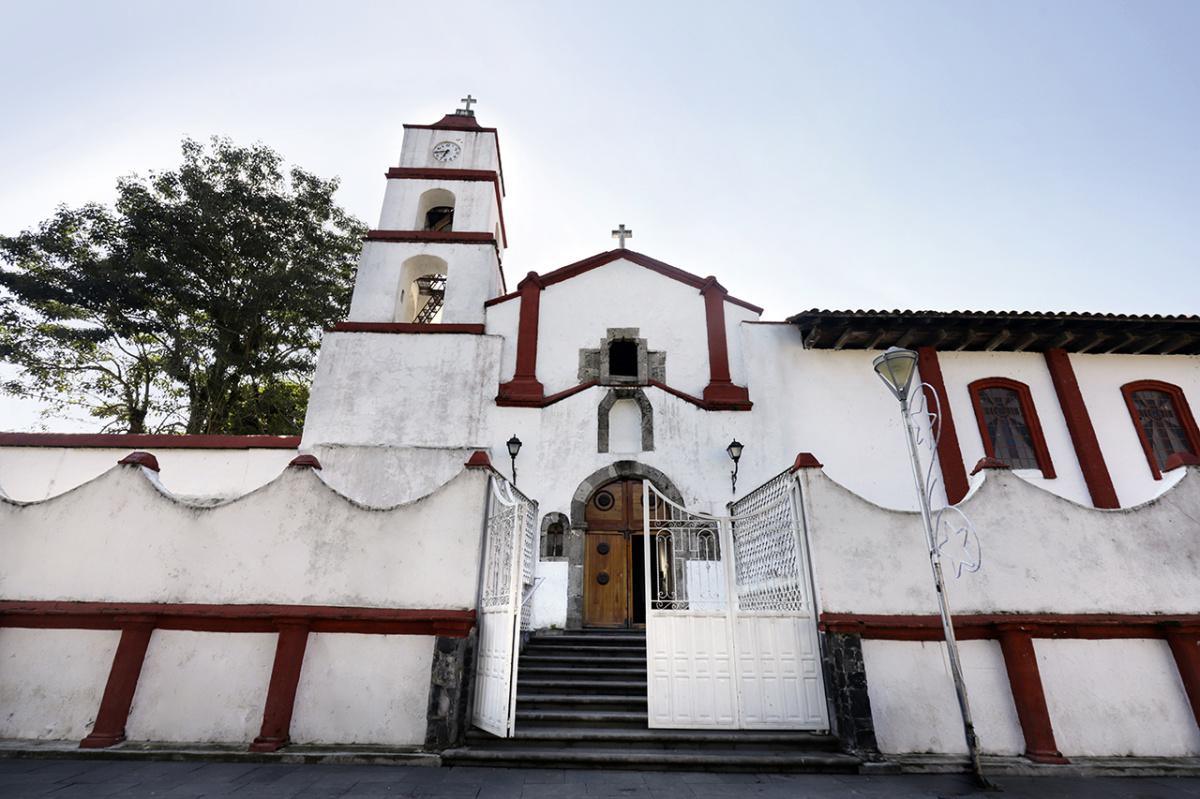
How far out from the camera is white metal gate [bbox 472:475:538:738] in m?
5.47

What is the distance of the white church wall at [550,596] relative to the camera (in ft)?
30.8


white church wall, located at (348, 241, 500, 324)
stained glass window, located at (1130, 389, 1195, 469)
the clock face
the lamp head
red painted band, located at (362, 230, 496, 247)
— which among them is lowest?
the lamp head

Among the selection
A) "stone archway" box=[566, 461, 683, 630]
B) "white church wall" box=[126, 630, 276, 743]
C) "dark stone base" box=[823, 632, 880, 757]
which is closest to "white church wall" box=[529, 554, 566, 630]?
"stone archway" box=[566, 461, 683, 630]

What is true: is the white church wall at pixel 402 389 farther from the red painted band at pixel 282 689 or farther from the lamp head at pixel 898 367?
the lamp head at pixel 898 367

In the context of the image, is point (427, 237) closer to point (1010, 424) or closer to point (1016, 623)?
point (1016, 623)

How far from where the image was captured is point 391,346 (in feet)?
38.7

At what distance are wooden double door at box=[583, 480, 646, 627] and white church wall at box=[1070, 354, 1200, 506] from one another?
9149mm

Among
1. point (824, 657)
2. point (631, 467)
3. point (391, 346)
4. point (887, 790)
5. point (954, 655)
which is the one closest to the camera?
point (887, 790)

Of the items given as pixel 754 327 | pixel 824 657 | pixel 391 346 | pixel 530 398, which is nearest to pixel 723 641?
pixel 824 657

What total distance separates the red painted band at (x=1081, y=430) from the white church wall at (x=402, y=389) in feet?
37.3

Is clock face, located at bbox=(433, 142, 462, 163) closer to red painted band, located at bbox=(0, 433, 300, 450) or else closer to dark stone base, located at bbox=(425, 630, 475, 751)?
red painted band, located at bbox=(0, 433, 300, 450)

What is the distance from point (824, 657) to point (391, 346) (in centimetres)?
965

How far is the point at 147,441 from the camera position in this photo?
34.9ft

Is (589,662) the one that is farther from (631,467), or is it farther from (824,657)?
(631,467)
